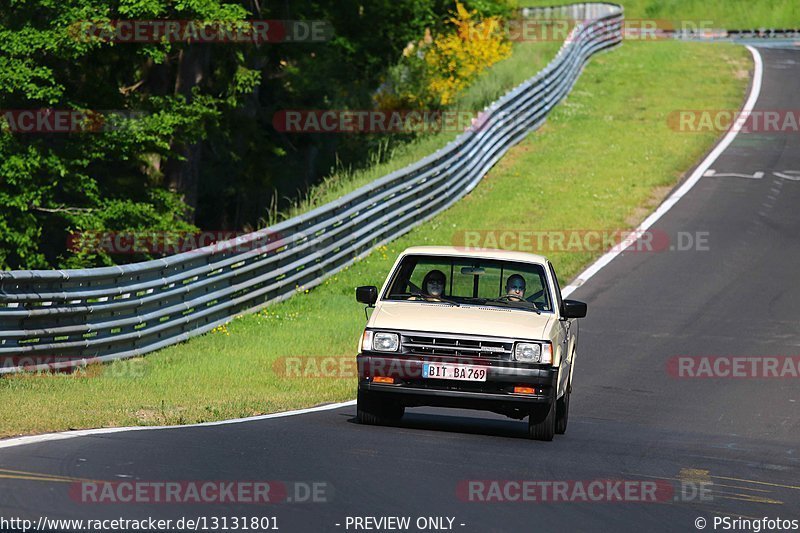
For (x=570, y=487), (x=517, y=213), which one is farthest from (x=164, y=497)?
(x=517, y=213)

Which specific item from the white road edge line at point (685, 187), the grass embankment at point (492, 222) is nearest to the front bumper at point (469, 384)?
the grass embankment at point (492, 222)

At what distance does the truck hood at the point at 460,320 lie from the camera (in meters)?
11.6

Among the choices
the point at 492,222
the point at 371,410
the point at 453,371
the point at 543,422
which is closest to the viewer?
the point at 453,371

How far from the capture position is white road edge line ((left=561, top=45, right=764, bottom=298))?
23406 mm

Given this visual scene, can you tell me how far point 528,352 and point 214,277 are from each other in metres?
8.16

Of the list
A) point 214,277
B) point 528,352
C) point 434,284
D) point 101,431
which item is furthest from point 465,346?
point 214,277

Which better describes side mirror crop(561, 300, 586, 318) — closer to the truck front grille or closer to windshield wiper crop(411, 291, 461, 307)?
windshield wiper crop(411, 291, 461, 307)

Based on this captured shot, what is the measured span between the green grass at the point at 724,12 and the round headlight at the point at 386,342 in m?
69.8

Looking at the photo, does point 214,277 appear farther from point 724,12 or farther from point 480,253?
point 724,12

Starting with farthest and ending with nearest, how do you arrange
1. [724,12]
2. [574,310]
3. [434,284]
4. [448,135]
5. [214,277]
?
[724,12]
[448,135]
[214,277]
[434,284]
[574,310]

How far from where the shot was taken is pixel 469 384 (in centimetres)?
1150

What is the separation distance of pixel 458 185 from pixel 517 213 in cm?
206

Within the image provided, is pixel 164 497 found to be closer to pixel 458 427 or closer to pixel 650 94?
pixel 458 427

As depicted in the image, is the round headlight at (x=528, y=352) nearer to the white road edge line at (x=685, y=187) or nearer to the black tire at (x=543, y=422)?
the black tire at (x=543, y=422)
